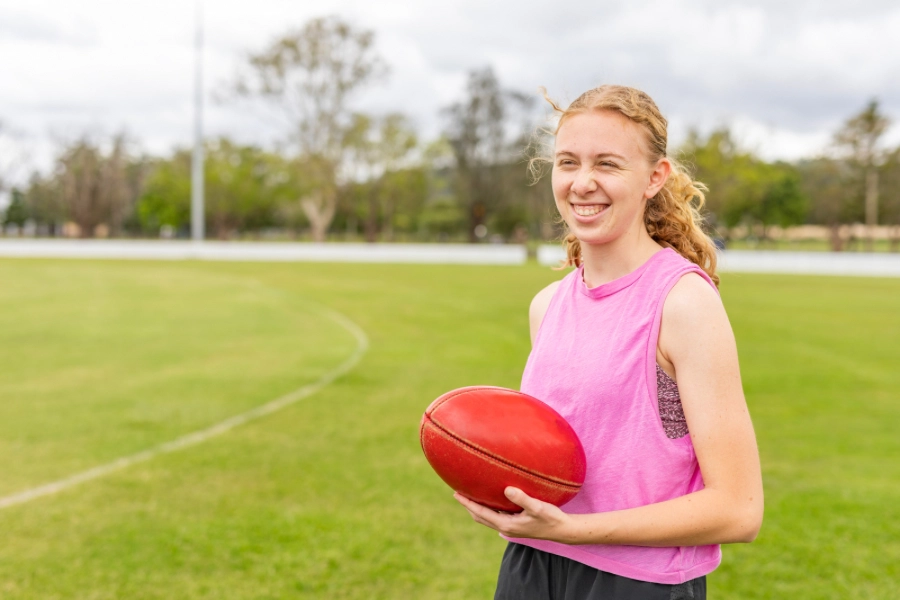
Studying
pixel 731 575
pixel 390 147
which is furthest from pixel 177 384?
pixel 390 147

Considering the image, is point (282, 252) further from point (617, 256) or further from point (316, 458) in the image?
point (617, 256)

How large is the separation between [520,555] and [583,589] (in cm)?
22

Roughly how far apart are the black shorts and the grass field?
247 cm

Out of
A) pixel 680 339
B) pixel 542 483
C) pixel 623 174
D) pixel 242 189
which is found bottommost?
pixel 542 483

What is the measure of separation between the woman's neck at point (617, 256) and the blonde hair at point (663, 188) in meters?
0.09

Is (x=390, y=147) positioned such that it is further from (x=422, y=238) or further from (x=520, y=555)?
(x=520, y=555)

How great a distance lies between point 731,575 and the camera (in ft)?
15.3

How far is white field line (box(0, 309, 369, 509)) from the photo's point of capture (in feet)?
19.6

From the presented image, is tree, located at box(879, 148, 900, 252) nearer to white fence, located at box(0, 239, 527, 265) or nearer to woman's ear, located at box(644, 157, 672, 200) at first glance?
white fence, located at box(0, 239, 527, 265)

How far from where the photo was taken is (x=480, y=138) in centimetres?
6950

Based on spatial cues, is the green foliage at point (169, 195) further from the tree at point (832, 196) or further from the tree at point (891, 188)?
the tree at point (891, 188)

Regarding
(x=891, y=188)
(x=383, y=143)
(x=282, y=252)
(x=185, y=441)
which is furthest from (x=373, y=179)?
(x=185, y=441)

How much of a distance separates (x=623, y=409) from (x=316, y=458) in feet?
17.9

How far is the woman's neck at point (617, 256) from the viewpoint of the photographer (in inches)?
76.7
